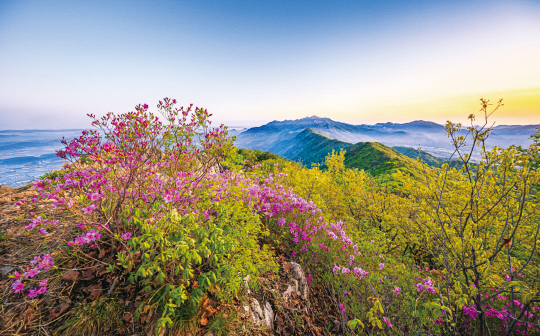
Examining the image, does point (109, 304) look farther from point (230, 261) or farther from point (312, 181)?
point (312, 181)

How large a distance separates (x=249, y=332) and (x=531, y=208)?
718 centimetres

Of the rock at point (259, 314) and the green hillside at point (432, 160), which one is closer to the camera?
the rock at point (259, 314)

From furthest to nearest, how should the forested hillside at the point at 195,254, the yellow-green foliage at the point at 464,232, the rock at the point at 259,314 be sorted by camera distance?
the rock at the point at 259,314, the yellow-green foliage at the point at 464,232, the forested hillside at the point at 195,254

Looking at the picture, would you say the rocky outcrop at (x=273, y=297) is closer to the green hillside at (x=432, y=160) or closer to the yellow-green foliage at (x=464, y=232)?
the yellow-green foliage at (x=464, y=232)

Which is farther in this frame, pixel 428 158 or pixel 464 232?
pixel 428 158

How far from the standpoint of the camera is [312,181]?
762cm

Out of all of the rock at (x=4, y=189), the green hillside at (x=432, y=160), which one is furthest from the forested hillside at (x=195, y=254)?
the rock at (x=4, y=189)

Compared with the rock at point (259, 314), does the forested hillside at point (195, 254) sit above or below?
above

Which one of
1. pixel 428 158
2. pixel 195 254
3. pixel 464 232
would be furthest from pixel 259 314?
pixel 428 158

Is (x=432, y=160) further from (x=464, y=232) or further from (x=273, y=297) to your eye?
(x=273, y=297)

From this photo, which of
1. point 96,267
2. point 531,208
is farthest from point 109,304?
point 531,208

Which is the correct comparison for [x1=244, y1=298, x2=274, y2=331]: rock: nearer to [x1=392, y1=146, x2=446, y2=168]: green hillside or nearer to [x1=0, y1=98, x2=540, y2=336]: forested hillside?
[x1=0, y1=98, x2=540, y2=336]: forested hillside

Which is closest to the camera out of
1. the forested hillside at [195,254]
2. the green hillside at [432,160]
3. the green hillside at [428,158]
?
the forested hillside at [195,254]

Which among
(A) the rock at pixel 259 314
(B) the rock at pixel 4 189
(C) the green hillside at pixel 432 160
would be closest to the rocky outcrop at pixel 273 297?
(A) the rock at pixel 259 314
